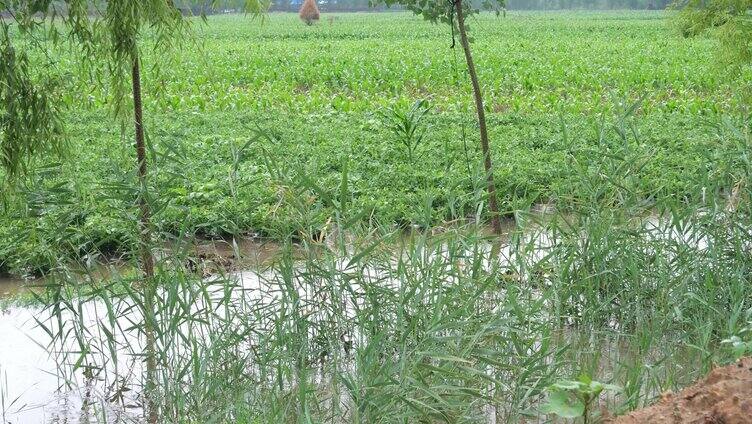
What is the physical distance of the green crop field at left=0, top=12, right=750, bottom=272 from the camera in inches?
215

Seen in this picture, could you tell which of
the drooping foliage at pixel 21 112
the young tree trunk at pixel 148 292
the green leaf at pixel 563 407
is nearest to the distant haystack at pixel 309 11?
the young tree trunk at pixel 148 292

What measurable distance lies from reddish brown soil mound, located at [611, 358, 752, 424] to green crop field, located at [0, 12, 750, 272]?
1.99 m

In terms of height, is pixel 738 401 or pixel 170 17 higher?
pixel 170 17

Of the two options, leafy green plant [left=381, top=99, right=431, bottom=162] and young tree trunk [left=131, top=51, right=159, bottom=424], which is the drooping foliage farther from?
leafy green plant [left=381, top=99, right=431, bottom=162]

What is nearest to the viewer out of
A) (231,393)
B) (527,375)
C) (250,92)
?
(527,375)

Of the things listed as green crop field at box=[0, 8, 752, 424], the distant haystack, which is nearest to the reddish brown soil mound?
green crop field at box=[0, 8, 752, 424]

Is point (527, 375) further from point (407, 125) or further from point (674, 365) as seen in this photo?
point (407, 125)

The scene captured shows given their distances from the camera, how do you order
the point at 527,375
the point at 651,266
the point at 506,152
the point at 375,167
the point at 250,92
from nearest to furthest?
the point at 527,375, the point at 651,266, the point at 375,167, the point at 506,152, the point at 250,92

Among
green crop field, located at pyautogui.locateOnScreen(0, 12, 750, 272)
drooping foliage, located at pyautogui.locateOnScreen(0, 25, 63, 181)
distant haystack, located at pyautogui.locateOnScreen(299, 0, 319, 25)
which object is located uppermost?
drooping foliage, located at pyautogui.locateOnScreen(0, 25, 63, 181)

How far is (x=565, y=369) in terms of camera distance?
16.7 ft

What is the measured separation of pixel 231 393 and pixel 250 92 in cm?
1322

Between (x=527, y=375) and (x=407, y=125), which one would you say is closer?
(x=527, y=375)

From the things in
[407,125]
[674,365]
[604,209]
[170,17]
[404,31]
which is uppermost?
[170,17]

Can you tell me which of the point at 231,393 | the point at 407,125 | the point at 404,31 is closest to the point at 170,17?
the point at 407,125
